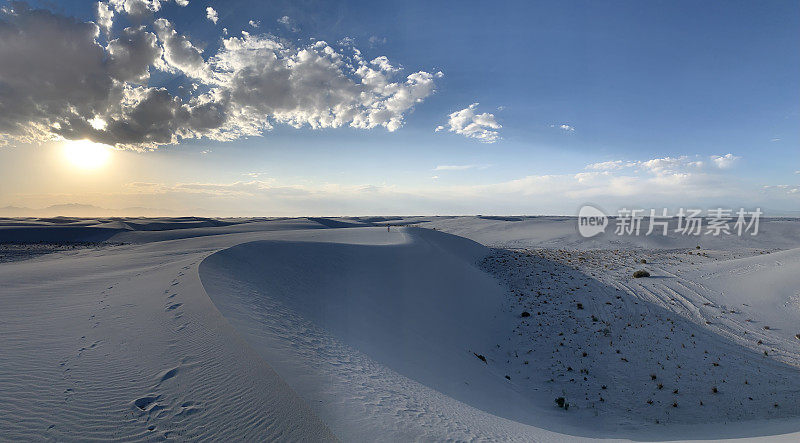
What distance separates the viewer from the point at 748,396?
25.8 feet

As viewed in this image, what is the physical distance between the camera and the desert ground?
161 inches

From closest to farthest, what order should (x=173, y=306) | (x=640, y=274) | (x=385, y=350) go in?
(x=173, y=306)
(x=385, y=350)
(x=640, y=274)

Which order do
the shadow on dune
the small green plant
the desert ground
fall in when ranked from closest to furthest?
the desert ground < the shadow on dune < the small green plant

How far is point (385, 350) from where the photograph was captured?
8.09m

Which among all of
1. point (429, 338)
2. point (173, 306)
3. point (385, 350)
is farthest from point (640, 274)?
point (173, 306)

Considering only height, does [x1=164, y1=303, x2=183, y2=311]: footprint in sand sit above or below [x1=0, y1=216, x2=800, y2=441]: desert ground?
above

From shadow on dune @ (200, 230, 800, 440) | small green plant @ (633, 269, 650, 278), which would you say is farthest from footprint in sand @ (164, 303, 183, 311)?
small green plant @ (633, 269, 650, 278)

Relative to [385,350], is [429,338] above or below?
below

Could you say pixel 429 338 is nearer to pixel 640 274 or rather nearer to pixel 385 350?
pixel 385 350

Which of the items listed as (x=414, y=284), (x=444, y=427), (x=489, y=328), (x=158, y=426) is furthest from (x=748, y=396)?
(x=158, y=426)

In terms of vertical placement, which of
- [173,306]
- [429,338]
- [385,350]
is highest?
[173,306]

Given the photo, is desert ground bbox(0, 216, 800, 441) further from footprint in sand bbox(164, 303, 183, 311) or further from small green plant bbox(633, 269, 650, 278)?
small green plant bbox(633, 269, 650, 278)

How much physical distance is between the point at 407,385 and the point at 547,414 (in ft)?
12.2

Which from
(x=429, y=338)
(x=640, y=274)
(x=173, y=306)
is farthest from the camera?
(x=640, y=274)
